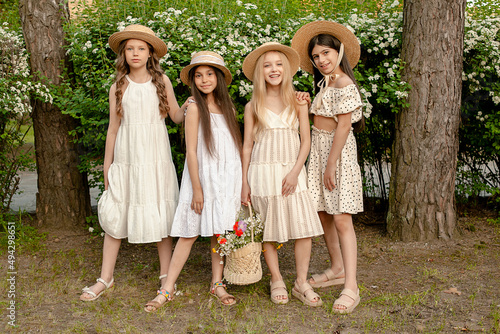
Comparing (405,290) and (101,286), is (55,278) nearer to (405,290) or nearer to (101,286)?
(101,286)

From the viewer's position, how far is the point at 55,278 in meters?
3.88

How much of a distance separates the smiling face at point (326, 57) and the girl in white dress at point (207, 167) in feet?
2.30

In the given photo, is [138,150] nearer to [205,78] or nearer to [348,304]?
[205,78]

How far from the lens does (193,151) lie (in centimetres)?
322

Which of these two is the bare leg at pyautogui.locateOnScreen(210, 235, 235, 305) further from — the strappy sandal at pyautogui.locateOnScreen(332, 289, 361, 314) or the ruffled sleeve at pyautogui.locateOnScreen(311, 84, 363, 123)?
the ruffled sleeve at pyautogui.locateOnScreen(311, 84, 363, 123)

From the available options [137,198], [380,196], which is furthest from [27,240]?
[380,196]

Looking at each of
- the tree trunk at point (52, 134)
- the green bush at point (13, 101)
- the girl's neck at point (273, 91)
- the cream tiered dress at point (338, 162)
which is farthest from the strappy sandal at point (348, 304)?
the green bush at point (13, 101)

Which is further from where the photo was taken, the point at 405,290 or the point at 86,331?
the point at 405,290

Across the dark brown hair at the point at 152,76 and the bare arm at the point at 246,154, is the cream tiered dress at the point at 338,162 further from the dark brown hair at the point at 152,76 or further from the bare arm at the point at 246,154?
the dark brown hair at the point at 152,76

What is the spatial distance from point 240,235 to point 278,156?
619mm

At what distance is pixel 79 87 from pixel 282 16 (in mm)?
2118

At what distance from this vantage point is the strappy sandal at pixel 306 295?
3264 mm

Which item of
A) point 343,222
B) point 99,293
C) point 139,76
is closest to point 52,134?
point 139,76

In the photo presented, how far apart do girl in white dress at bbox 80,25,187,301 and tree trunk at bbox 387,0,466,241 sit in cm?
230
